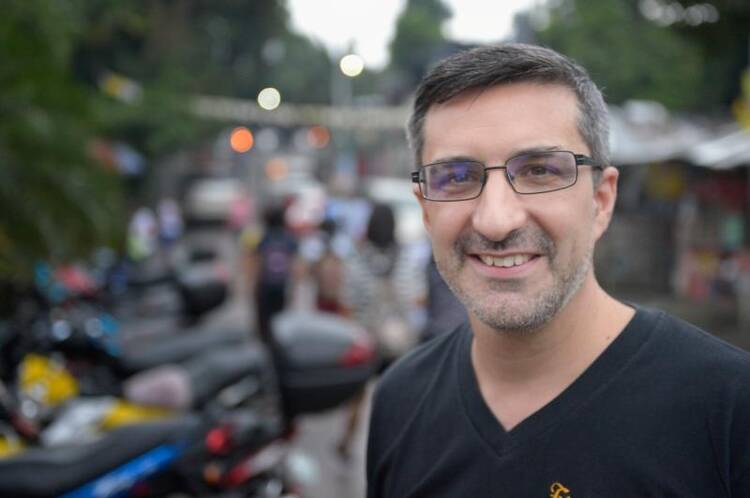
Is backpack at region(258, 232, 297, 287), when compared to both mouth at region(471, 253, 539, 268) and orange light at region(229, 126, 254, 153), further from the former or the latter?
orange light at region(229, 126, 254, 153)

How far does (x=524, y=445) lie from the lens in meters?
1.47

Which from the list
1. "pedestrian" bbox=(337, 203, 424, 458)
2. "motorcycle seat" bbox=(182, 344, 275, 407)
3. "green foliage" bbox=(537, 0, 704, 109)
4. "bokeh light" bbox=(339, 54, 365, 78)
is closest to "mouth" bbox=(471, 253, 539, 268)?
"motorcycle seat" bbox=(182, 344, 275, 407)

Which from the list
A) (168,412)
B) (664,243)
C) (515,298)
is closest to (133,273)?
(168,412)

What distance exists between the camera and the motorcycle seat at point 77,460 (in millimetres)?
2820

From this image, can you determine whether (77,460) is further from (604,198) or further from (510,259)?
(604,198)

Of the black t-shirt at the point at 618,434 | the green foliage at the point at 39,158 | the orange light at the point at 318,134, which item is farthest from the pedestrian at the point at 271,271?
the orange light at the point at 318,134

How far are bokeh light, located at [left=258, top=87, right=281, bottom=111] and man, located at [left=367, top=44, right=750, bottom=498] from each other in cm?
2675

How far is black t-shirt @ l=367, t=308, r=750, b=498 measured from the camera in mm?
1337

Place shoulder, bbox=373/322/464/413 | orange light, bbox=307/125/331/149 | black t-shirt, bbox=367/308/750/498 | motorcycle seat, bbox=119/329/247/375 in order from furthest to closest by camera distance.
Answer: orange light, bbox=307/125/331/149 < motorcycle seat, bbox=119/329/247/375 < shoulder, bbox=373/322/464/413 < black t-shirt, bbox=367/308/750/498

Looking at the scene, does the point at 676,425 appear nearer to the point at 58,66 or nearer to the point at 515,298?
the point at 515,298

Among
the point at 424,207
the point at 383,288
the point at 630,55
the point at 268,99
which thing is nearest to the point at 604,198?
the point at 424,207

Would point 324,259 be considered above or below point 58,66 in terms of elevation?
below

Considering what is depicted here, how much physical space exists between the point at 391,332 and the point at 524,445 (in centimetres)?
519

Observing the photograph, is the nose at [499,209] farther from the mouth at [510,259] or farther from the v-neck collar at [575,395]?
the v-neck collar at [575,395]
